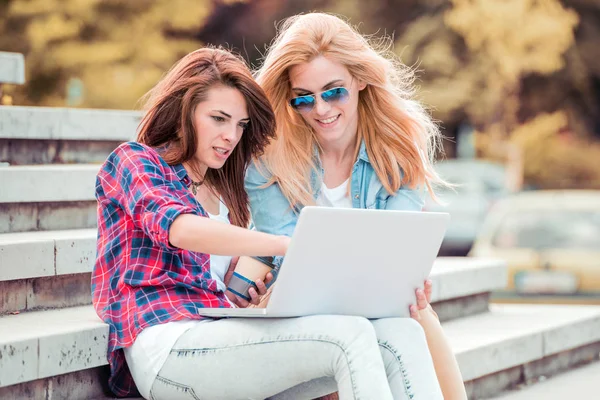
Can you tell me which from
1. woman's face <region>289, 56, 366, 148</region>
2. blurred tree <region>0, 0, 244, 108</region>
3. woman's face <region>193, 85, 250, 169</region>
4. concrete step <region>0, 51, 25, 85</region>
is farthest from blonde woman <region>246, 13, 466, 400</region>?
blurred tree <region>0, 0, 244, 108</region>

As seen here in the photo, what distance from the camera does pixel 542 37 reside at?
823 inches

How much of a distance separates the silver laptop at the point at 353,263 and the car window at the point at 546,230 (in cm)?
503

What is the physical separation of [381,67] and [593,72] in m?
22.2

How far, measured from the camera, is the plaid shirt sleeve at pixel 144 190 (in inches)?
115

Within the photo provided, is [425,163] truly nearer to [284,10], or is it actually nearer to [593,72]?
[284,10]

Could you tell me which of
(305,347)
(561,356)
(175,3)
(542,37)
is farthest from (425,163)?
A: (542,37)

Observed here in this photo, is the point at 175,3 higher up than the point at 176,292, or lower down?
higher up

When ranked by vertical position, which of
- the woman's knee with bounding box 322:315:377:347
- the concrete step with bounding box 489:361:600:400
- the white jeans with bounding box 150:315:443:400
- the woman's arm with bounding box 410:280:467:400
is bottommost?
the concrete step with bounding box 489:361:600:400

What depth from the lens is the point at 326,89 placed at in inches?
148

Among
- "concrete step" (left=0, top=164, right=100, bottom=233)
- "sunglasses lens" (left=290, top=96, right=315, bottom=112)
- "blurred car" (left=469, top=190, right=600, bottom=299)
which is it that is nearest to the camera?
"sunglasses lens" (left=290, top=96, right=315, bottom=112)

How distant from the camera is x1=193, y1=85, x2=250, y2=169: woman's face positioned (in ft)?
10.7

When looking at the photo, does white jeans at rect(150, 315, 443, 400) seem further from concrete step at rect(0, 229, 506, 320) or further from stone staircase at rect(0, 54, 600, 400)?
concrete step at rect(0, 229, 506, 320)

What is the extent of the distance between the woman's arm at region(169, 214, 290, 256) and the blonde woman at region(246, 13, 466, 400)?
0.84 m

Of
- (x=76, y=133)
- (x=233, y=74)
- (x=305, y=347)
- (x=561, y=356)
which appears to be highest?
(x=233, y=74)
